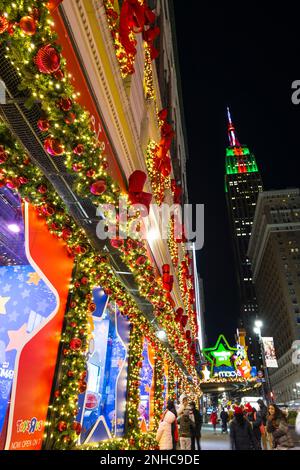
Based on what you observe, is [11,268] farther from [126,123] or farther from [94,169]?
[126,123]

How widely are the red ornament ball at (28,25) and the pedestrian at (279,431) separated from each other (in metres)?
6.76

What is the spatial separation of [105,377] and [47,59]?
21.1 ft

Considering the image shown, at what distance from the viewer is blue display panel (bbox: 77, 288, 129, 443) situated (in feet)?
20.9

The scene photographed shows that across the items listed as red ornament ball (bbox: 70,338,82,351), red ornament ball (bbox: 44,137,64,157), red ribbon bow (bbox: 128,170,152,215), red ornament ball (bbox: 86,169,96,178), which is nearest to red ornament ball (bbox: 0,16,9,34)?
red ornament ball (bbox: 44,137,64,157)

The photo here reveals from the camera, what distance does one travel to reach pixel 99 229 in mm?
5543

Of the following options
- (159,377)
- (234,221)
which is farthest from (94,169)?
(234,221)

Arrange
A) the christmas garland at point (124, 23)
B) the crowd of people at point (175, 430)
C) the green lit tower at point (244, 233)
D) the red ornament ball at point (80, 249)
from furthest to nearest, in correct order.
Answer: the green lit tower at point (244, 233)
the christmas garland at point (124, 23)
the crowd of people at point (175, 430)
the red ornament ball at point (80, 249)

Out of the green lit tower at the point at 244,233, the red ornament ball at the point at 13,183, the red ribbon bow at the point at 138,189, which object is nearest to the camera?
the red ornament ball at the point at 13,183

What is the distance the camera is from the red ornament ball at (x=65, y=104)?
3674 mm

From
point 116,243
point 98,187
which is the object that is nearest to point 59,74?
point 98,187

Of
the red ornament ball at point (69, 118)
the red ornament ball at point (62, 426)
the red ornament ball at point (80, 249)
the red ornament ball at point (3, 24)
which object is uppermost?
the red ornament ball at point (3, 24)

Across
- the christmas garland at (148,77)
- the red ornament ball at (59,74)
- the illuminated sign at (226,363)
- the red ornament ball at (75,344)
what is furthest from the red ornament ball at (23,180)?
the illuminated sign at (226,363)

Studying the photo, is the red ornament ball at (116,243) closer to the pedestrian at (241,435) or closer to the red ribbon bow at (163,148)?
the pedestrian at (241,435)
